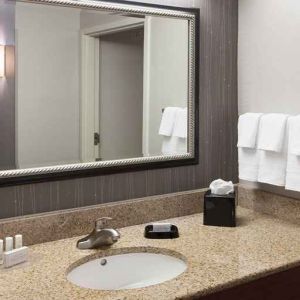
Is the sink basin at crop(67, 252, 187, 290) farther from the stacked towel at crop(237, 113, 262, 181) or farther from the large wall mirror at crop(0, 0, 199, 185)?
the stacked towel at crop(237, 113, 262, 181)

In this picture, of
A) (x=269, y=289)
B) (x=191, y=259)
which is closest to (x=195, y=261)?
(x=191, y=259)

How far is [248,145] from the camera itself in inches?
82.1

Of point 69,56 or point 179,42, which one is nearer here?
point 69,56

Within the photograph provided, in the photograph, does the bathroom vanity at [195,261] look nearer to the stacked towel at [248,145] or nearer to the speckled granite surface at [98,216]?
the speckled granite surface at [98,216]

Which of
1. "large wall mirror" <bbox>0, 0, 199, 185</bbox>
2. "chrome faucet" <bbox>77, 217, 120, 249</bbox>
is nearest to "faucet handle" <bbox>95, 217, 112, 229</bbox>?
"chrome faucet" <bbox>77, 217, 120, 249</bbox>

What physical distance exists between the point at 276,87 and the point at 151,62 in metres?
0.58

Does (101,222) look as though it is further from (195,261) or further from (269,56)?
(269,56)

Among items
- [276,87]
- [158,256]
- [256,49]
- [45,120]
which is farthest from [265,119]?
[45,120]

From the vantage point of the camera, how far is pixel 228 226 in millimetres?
1943

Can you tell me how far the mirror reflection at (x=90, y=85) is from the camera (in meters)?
1.69

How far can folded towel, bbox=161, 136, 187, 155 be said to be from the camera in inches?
81.4

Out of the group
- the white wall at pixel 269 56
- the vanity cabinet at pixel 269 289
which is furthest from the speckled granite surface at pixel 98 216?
the vanity cabinet at pixel 269 289

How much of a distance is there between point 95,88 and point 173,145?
464 mm

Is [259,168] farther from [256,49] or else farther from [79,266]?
[79,266]
